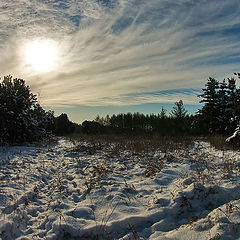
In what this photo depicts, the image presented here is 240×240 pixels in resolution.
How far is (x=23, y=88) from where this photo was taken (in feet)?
45.8

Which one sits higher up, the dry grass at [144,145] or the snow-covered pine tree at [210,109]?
the snow-covered pine tree at [210,109]

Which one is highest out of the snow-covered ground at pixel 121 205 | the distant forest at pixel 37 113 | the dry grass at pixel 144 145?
the distant forest at pixel 37 113

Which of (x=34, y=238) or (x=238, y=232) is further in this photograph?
(x=34, y=238)

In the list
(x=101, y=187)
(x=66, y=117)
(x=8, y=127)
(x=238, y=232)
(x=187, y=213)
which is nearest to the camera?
(x=238, y=232)

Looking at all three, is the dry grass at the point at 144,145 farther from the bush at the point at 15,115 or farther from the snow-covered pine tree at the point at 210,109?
the snow-covered pine tree at the point at 210,109

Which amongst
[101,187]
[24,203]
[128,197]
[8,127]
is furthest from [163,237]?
[8,127]

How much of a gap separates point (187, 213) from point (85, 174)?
342 centimetres

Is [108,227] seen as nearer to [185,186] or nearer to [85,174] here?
[185,186]

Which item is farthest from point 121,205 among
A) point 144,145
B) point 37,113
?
point 37,113

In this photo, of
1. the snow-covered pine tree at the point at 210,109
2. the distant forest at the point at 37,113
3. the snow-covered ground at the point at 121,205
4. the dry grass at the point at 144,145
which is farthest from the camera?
the snow-covered pine tree at the point at 210,109

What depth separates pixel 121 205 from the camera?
375cm

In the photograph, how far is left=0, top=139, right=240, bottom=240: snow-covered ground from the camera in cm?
287

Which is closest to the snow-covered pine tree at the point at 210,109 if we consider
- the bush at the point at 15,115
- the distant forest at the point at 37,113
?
the distant forest at the point at 37,113

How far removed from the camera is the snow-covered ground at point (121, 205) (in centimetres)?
287
